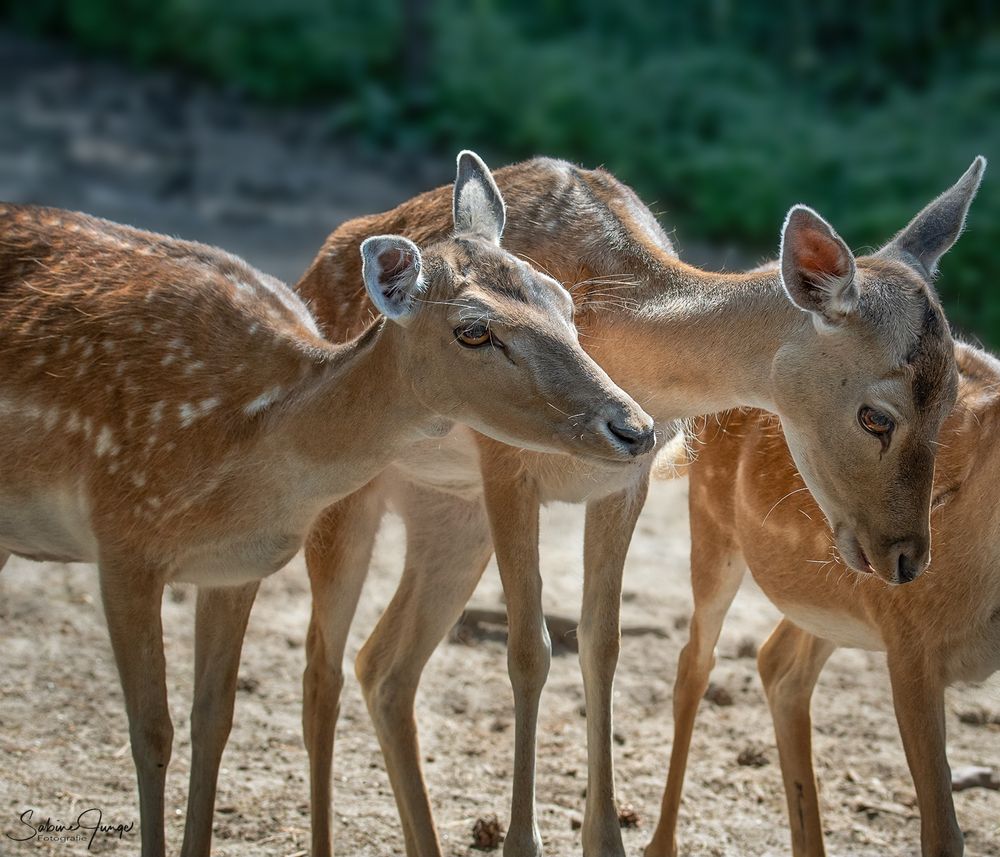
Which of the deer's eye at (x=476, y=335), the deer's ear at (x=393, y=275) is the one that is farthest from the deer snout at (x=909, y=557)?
the deer's ear at (x=393, y=275)

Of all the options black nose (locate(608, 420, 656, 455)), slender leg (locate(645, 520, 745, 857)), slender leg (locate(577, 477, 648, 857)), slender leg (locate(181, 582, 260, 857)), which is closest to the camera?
black nose (locate(608, 420, 656, 455))

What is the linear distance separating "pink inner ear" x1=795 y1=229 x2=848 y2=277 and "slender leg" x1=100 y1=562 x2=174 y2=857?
2.24 meters

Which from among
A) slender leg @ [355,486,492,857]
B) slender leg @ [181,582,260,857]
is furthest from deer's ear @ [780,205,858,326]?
slender leg @ [181,582,260,857]

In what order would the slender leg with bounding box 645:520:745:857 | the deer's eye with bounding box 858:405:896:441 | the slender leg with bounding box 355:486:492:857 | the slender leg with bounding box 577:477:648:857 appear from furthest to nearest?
the slender leg with bounding box 645:520:745:857, the slender leg with bounding box 355:486:492:857, the slender leg with bounding box 577:477:648:857, the deer's eye with bounding box 858:405:896:441

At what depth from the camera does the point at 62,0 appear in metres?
20.9

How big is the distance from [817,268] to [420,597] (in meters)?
2.12

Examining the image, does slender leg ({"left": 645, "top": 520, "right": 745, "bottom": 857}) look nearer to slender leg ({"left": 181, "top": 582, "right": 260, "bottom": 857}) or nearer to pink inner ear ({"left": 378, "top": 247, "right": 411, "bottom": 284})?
slender leg ({"left": 181, "top": 582, "right": 260, "bottom": 857})

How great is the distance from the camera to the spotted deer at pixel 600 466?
4461 mm

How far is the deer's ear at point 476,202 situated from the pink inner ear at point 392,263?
0.39 metres

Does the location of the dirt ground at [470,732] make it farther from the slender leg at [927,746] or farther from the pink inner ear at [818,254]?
the pink inner ear at [818,254]

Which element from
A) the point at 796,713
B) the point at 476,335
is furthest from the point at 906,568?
the point at 796,713

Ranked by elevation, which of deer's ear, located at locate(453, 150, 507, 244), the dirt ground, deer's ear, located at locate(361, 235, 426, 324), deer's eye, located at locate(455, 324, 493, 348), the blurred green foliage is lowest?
the dirt ground

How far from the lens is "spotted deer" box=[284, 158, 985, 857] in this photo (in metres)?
4.46

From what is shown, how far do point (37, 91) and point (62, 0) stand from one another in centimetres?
287
